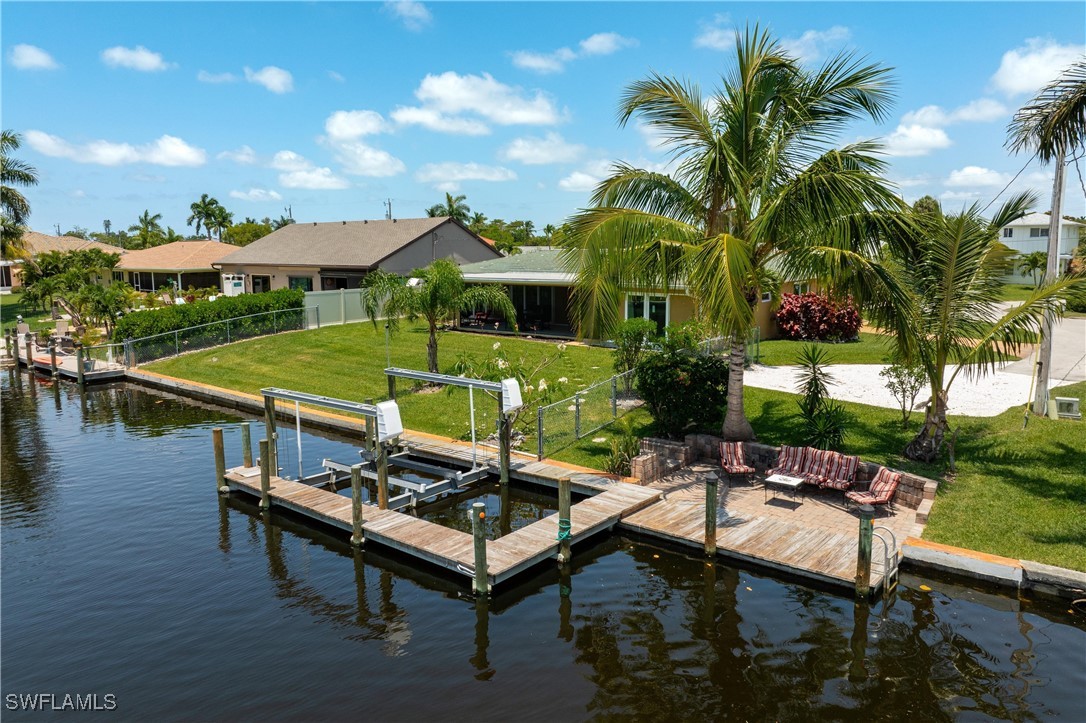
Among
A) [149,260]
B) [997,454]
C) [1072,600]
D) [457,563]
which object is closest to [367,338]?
[457,563]

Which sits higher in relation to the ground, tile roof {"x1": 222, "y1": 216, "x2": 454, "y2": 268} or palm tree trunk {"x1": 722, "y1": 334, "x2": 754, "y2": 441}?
tile roof {"x1": 222, "y1": 216, "x2": 454, "y2": 268}

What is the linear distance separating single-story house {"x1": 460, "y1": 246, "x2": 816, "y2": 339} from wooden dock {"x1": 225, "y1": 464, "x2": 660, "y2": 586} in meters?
14.9

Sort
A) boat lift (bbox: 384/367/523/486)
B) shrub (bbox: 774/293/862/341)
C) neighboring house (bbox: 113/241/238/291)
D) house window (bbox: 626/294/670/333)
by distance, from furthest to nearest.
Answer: neighboring house (bbox: 113/241/238/291)
shrub (bbox: 774/293/862/341)
house window (bbox: 626/294/670/333)
boat lift (bbox: 384/367/523/486)

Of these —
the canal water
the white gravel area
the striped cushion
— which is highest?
the white gravel area

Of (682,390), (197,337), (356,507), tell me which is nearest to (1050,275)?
(682,390)

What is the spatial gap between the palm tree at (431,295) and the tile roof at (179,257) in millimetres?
31737

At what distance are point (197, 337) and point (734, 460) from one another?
25.3 m

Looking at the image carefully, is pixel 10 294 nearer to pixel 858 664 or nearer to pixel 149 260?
pixel 149 260

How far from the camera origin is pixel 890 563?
34.7 ft

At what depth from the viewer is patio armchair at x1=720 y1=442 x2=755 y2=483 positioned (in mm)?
14375

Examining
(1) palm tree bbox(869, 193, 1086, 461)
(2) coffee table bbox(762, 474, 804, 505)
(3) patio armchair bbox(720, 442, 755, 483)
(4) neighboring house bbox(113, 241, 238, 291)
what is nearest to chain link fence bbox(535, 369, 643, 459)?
(3) patio armchair bbox(720, 442, 755, 483)

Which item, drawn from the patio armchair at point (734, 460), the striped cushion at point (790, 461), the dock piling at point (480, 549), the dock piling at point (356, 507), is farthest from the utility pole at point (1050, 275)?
the dock piling at point (356, 507)

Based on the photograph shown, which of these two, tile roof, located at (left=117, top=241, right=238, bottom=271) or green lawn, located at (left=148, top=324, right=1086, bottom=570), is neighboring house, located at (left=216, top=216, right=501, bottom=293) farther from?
green lawn, located at (left=148, top=324, right=1086, bottom=570)

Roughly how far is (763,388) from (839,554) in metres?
9.60
